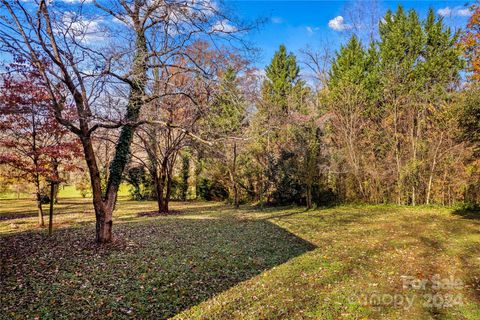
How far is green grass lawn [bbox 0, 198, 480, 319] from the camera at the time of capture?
3936mm

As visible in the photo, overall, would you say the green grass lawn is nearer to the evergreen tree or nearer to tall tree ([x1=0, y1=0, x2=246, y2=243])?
tall tree ([x1=0, y1=0, x2=246, y2=243])

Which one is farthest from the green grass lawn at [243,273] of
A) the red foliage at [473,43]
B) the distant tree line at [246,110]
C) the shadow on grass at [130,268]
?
the red foliage at [473,43]

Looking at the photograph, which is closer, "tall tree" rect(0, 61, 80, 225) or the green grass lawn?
the green grass lawn

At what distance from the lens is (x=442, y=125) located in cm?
1295

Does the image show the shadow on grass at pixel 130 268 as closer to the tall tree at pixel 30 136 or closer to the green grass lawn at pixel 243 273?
the green grass lawn at pixel 243 273

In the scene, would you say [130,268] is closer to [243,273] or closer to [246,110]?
[243,273]

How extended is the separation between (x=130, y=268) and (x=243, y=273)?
2.07m

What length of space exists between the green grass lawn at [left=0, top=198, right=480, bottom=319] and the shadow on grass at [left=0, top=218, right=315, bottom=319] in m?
0.02

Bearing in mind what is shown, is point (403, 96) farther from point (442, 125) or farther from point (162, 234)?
point (162, 234)

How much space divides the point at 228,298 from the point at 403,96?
13955 mm

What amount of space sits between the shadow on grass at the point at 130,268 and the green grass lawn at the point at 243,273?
0.02m

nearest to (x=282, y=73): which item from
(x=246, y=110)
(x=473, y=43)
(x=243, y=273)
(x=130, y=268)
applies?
(x=473, y=43)

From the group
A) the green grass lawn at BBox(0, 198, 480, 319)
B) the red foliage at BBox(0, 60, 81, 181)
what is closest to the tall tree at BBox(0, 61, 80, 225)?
the red foliage at BBox(0, 60, 81, 181)

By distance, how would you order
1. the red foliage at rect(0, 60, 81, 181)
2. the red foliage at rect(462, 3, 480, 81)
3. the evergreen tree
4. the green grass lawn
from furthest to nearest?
1. the evergreen tree
2. the red foliage at rect(462, 3, 480, 81)
3. the red foliage at rect(0, 60, 81, 181)
4. the green grass lawn
